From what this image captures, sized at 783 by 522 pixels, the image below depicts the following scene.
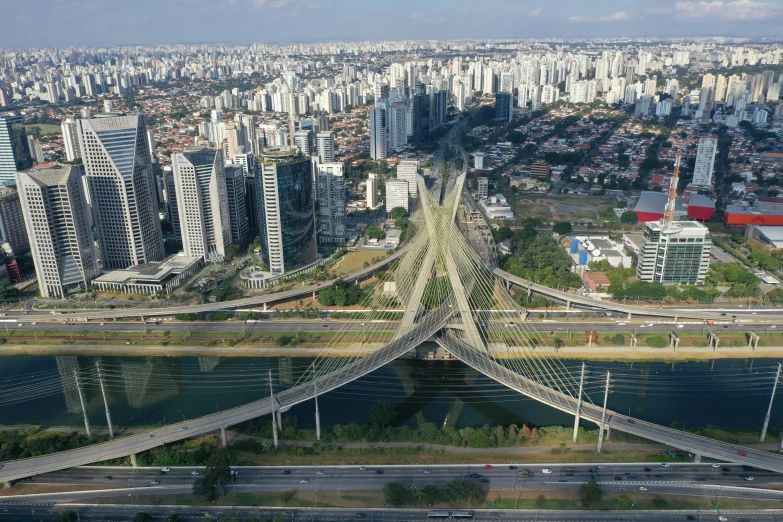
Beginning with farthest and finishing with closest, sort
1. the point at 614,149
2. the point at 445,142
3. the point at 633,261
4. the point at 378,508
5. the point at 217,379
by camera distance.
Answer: the point at 445,142 < the point at 614,149 < the point at 633,261 < the point at 217,379 < the point at 378,508

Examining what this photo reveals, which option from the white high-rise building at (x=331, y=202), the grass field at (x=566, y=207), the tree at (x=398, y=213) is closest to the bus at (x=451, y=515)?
the white high-rise building at (x=331, y=202)

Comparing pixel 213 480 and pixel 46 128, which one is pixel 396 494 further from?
pixel 46 128

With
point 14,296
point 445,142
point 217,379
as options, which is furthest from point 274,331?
point 445,142

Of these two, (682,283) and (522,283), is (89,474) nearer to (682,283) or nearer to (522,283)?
(522,283)

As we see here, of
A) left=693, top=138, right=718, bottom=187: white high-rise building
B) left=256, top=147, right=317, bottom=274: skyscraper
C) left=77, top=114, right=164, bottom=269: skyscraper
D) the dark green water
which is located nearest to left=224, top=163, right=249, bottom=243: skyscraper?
left=77, top=114, right=164, bottom=269: skyscraper

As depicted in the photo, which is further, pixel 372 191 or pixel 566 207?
→ pixel 566 207

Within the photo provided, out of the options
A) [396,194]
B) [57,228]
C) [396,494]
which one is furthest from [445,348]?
[396,194]

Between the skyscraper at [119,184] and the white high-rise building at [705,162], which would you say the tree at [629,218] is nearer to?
the white high-rise building at [705,162]
